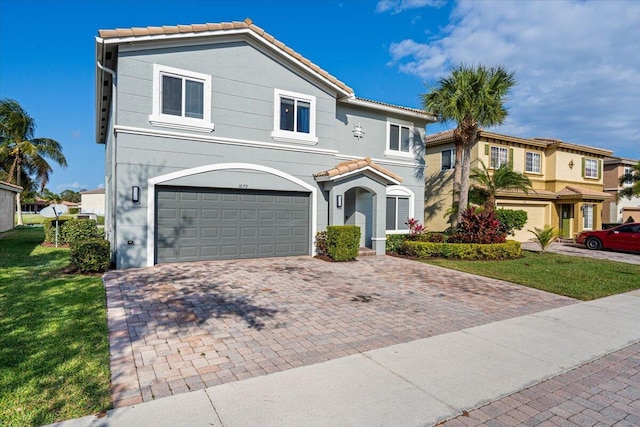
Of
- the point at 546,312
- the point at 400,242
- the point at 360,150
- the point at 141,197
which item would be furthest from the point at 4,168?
the point at 546,312

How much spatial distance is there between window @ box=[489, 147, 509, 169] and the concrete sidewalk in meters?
15.9

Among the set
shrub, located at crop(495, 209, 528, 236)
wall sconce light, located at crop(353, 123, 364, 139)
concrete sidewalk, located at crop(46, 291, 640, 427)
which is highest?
wall sconce light, located at crop(353, 123, 364, 139)

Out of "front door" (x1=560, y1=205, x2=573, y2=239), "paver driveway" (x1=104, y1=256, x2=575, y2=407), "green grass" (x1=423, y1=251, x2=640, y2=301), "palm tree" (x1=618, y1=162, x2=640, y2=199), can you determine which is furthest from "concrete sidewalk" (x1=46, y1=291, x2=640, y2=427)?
"palm tree" (x1=618, y1=162, x2=640, y2=199)

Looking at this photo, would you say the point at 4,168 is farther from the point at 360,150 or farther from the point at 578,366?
the point at 578,366

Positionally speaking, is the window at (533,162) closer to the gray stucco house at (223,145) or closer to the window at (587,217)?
the window at (587,217)

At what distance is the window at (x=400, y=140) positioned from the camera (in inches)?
645

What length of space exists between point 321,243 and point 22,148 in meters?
25.7

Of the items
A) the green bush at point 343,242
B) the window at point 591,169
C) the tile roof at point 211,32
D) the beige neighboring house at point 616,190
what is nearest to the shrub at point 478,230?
the green bush at point 343,242

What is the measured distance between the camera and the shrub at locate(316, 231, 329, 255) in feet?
43.2

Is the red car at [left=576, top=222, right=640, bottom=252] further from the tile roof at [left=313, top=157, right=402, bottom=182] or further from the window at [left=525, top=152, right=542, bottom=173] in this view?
the tile roof at [left=313, top=157, right=402, bottom=182]

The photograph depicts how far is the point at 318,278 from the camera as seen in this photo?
9.66 metres

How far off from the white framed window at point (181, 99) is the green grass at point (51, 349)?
4.97m

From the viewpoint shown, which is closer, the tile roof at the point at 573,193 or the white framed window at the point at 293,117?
the white framed window at the point at 293,117

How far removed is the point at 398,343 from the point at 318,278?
15.0ft
